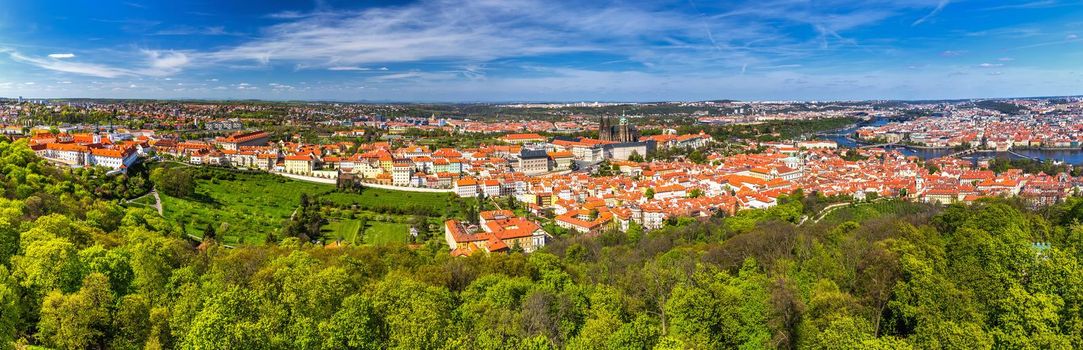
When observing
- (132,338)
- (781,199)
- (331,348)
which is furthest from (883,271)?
(781,199)


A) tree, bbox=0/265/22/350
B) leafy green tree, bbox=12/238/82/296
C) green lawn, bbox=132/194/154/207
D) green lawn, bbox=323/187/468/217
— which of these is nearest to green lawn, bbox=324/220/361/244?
green lawn, bbox=323/187/468/217

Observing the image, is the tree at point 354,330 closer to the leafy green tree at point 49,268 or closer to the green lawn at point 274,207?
the leafy green tree at point 49,268

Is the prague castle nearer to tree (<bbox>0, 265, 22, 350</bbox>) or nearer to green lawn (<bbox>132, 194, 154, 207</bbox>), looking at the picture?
green lawn (<bbox>132, 194, 154, 207</bbox>)

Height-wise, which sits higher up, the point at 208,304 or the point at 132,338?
the point at 208,304

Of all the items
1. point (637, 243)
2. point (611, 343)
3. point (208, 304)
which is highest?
point (208, 304)

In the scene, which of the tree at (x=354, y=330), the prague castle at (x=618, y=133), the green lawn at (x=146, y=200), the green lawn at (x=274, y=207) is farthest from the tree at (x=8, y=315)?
the prague castle at (x=618, y=133)

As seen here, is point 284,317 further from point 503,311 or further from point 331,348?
point 503,311
